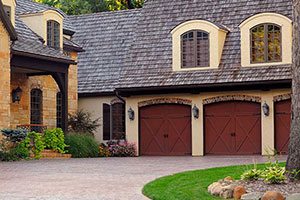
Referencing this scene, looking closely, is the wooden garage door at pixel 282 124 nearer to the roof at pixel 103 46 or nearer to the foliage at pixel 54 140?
the roof at pixel 103 46

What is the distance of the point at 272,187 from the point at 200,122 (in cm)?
1473

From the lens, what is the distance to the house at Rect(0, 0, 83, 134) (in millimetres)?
22797

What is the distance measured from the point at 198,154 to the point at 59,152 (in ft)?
19.0

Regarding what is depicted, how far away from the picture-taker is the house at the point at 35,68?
22.8 m

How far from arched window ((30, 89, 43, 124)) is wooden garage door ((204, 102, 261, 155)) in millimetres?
7134

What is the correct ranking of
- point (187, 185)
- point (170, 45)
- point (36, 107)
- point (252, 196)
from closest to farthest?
point (252, 196), point (187, 185), point (36, 107), point (170, 45)

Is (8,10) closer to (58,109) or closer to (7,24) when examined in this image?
(7,24)

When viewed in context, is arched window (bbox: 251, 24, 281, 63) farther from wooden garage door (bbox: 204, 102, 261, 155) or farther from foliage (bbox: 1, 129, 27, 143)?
foliage (bbox: 1, 129, 27, 143)

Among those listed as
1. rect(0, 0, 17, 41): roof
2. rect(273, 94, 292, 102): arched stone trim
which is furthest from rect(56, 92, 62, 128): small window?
rect(273, 94, 292, 102): arched stone trim

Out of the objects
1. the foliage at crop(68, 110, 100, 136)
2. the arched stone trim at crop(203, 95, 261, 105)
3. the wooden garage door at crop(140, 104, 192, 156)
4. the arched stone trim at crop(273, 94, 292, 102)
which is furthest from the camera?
the foliage at crop(68, 110, 100, 136)

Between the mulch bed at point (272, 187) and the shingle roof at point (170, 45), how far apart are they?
41.3 ft

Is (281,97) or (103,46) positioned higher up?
(103,46)

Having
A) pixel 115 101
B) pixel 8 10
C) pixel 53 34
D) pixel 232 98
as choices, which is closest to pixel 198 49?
pixel 232 98

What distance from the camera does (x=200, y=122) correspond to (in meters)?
26.2
